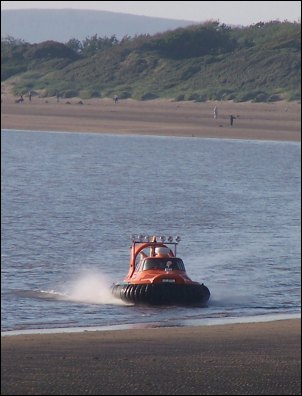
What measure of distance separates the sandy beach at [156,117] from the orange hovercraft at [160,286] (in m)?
28.9

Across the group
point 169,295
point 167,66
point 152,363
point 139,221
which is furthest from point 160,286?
point 167,66

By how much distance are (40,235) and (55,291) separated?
5513 millimetres

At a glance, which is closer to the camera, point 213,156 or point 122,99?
point 213,156

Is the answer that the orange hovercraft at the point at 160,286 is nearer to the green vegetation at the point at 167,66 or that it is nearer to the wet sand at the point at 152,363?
the wet sand at the point at 152,363

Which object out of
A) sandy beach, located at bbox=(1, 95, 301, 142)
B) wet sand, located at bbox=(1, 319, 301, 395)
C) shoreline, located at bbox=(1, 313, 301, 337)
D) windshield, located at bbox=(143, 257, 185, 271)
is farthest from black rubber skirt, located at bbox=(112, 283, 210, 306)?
sandy beach, located at bbox=(1, 95, 301, 142)

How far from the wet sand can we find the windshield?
13.3ft

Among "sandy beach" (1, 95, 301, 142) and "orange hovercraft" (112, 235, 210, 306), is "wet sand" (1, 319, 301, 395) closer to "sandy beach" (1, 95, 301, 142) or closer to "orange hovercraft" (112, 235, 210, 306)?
"orange hovercraft" (112, 235, 210, 306)

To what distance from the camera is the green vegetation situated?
53.3m

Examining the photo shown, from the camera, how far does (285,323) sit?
48.8 feet

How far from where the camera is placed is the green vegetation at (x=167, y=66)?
5331 cm

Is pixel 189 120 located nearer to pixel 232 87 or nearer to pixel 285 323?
pixel 232 87

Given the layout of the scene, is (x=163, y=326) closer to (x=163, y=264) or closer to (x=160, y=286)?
(x=160, y=286)

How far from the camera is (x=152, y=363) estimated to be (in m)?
11.0

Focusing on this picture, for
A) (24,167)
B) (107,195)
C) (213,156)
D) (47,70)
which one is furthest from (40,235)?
(47,70)
